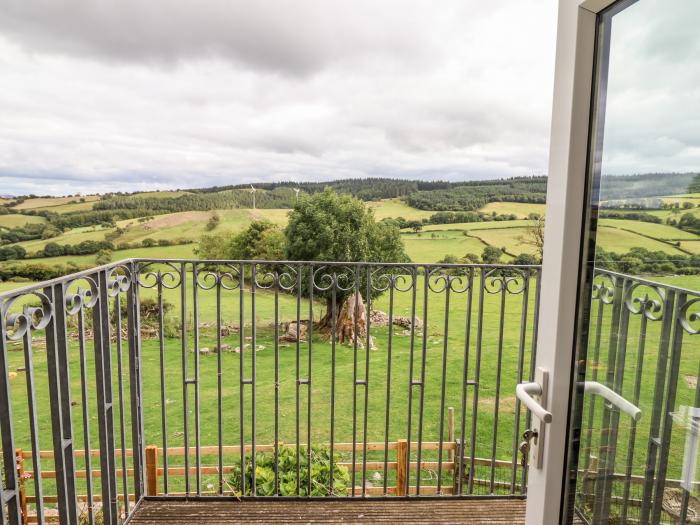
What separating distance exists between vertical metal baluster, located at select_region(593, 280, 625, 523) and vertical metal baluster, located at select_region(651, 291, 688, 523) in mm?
93

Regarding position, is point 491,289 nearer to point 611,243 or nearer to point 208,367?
point 611,243

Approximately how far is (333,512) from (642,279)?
6.09 feet

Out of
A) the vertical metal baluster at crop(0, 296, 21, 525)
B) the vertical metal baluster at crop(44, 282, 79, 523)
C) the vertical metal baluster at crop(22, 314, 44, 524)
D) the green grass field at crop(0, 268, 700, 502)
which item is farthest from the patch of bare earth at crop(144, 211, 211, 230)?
the vertical metal baluster at crop(0, 296, 21, 525)

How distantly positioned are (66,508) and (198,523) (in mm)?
688

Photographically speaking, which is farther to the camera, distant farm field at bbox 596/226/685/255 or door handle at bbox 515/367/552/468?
door handle at bbox 515/367/552/468

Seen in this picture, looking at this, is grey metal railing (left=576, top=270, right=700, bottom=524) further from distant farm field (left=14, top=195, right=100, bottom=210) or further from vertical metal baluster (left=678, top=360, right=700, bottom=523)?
distant farm field (left=14, top=195, right=100, bottom=210)

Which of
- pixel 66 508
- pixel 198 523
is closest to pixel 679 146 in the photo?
pixel 66 508

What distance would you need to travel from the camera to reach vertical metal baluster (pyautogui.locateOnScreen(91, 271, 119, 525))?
1617 mm

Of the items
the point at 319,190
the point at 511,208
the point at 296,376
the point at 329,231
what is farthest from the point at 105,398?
the point at 511,208

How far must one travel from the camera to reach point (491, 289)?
81.0 inches

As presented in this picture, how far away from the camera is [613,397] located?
745 millimetres

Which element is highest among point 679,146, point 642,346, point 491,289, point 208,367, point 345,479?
point 679,146

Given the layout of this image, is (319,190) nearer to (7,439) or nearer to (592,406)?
(7,439)

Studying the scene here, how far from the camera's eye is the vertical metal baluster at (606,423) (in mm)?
730
